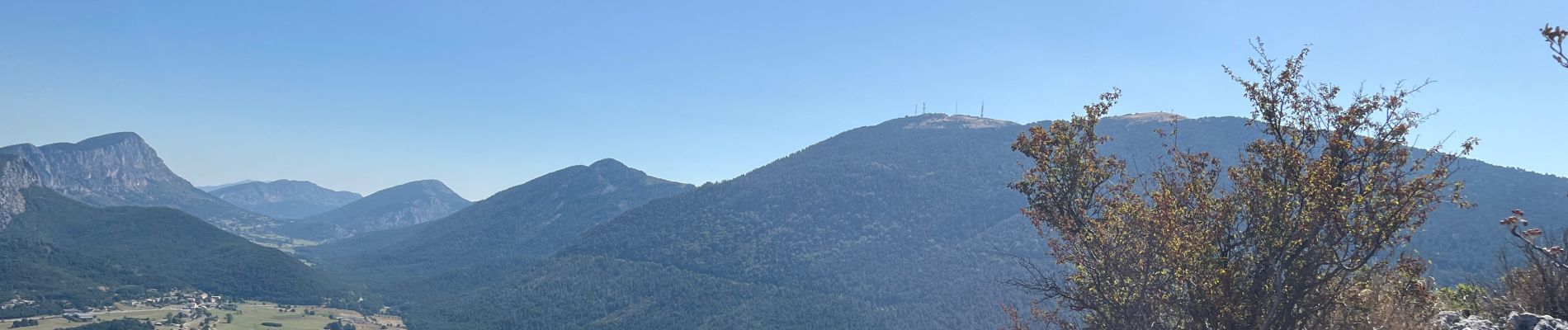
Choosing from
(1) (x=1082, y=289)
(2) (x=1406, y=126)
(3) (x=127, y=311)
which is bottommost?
(3) (x=127, y=311)

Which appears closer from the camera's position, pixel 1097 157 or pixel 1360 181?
pixel 1360 181

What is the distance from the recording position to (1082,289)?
15.9 m

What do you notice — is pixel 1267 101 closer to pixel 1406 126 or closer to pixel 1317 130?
pixel 1317 130

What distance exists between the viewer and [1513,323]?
17141 mm

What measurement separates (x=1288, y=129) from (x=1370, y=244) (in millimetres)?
3145

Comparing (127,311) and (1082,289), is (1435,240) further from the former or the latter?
(127,311)

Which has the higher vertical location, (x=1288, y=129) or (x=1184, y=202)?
(x=1288, y=129)

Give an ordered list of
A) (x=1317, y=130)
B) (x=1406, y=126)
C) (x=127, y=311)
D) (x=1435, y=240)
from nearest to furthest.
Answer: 1. (x=1406, y=126)
2. (x=1317, y=130)
3. (x=1435, y=240)
4. (x=127, y=311)

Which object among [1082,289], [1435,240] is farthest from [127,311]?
[1435,240]

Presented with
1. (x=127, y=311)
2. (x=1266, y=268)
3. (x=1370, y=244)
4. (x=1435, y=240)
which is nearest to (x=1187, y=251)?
(x=1266, y=268)

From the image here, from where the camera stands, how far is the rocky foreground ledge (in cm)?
1600

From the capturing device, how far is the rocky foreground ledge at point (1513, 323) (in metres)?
16.0

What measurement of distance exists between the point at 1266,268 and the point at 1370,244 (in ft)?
5.09

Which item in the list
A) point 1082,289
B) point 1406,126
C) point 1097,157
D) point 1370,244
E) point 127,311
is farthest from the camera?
point 127,311
